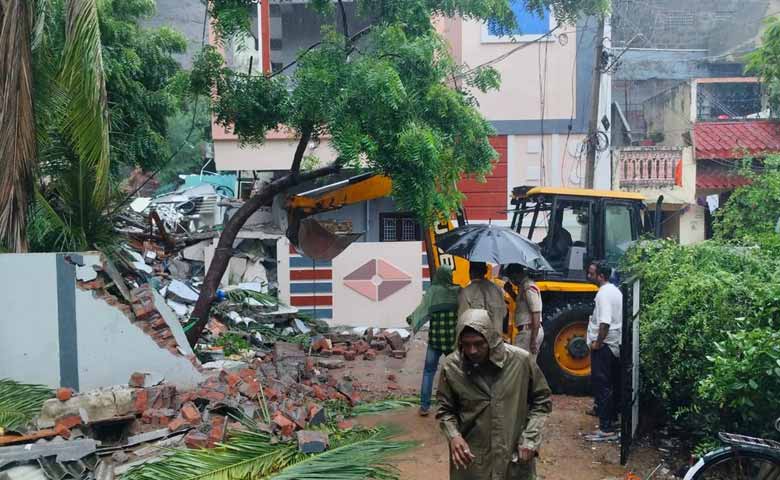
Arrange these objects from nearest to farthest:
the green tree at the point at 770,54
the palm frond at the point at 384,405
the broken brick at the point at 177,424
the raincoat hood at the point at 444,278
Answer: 1. the broken brick at the point at 177,424
2. the raincoat hood at the point at 444,278
3. the palm frond at the point at 384,405
4. the green tree at the point at 770,54

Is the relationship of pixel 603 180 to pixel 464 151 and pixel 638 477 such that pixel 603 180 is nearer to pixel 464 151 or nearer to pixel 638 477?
pixel 464 151

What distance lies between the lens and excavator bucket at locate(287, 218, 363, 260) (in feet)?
34.7

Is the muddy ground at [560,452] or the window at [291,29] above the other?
the window at [291,29]

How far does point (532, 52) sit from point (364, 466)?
12209 mm

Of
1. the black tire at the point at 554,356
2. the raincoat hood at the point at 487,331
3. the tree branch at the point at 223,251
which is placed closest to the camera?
the raincoat hood at the point at 487,331

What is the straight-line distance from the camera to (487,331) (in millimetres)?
3627

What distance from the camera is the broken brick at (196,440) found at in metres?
5.90

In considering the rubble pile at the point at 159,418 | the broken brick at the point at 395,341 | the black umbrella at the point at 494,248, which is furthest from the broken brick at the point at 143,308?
the broken brick at the point at 395,341

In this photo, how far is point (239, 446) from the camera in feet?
19.4

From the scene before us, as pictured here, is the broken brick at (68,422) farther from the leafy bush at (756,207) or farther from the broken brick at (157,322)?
the leafy bush at (756,207)

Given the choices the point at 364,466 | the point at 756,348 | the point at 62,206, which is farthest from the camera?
the point at 62,206

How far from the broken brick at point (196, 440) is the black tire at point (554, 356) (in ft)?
14.3

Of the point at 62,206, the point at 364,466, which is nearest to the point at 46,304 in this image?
the point at 62,206

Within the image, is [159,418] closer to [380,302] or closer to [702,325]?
[702,325]
